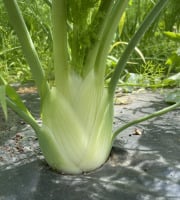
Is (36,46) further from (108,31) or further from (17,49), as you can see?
(108,31)

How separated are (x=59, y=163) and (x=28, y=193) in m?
0.10

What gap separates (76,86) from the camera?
0.72 m

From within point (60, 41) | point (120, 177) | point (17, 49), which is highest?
point (60, 41)

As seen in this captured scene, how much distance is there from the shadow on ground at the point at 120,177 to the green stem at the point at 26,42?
165mm

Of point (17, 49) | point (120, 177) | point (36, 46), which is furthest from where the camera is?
point (17, 49)

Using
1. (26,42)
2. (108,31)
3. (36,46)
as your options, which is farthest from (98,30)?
(36,46)

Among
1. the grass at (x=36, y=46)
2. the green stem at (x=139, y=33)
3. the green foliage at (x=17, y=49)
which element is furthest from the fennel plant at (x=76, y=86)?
the green foliage at (x=17, y=49)

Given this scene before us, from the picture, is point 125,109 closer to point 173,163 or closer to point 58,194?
point 173,163

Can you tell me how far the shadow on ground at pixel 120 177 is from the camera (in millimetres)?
615

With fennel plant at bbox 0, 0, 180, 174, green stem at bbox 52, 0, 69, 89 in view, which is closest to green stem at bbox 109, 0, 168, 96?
fennel plant at bbox 0, 0, 180, 174

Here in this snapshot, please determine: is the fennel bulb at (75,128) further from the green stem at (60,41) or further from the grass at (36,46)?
the grass at (36,46)

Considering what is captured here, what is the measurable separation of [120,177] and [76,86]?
0.20 m

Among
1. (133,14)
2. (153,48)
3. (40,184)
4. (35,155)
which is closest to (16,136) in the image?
(35,155)

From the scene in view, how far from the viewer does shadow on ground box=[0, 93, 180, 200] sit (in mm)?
615
